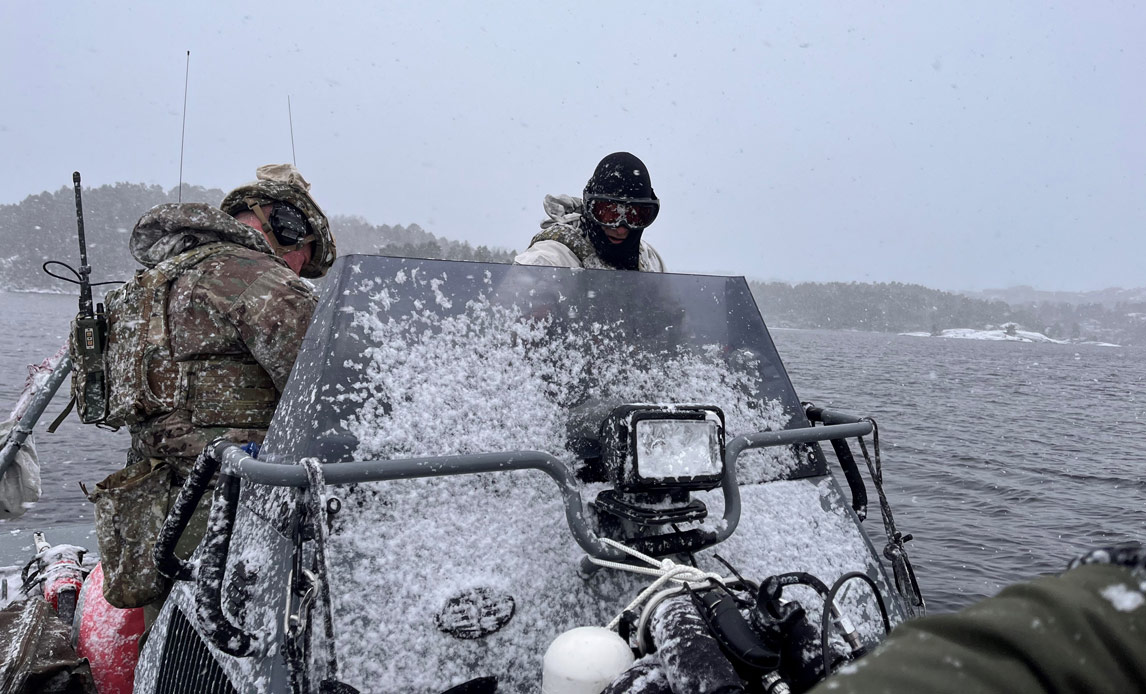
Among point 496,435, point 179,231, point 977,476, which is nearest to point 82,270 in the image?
point 179,231

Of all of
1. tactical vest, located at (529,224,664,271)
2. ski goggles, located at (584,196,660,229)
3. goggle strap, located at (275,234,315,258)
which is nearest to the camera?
ski goggles, located at (584,196,660,229)

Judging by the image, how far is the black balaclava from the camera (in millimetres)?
3402

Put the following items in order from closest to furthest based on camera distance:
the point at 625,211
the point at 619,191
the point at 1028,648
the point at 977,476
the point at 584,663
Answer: the point at 1028,648 → the point at 584,663 → the point at 625,211 → the point at 619,191 → the point at 977,476

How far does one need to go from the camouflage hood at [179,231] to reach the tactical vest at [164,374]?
96mm

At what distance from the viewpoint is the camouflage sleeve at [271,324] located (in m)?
2.66

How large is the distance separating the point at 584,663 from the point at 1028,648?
812 mm

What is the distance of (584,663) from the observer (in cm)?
126

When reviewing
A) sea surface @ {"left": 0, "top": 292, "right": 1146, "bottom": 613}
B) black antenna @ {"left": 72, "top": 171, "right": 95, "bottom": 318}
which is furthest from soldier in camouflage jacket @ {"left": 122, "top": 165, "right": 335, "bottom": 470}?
sea surface @ {"left": 0, "top": 292, "right": 1146, "bottom": 613}

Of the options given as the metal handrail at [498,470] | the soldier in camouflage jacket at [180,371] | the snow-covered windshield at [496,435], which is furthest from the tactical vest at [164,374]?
the metal handrail at [498,470]

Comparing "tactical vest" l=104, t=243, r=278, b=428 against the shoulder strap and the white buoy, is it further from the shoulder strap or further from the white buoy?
the white buoy

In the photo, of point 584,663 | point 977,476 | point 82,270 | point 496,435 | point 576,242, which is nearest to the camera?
point 584,663

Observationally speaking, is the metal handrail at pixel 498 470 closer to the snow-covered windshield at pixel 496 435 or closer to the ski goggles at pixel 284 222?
the snow-covered windshield at pixel 496 435

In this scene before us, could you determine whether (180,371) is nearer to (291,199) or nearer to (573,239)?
(291,199)

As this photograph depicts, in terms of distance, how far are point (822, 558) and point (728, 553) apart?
0.31 meters
